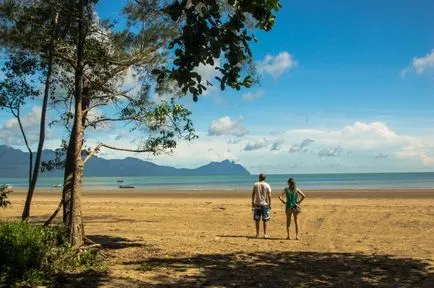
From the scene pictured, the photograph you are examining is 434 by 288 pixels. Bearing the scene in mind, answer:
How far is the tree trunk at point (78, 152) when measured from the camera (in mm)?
10125

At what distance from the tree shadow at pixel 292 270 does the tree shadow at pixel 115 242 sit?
1995 mm

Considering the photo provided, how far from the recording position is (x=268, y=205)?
1390 centimetres

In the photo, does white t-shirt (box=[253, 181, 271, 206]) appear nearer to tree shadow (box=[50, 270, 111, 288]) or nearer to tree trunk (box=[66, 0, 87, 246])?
tree trunk (box=[66, 0, 87, 246])

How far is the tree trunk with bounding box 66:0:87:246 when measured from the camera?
10125mm

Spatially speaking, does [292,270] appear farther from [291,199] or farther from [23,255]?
[23,255]

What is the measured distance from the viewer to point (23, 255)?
736 centimetres

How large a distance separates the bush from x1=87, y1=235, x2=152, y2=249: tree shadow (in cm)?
351

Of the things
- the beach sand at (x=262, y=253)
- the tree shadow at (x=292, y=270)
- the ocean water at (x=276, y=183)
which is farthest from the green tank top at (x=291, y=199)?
the ocean water at (x=276, y=183)

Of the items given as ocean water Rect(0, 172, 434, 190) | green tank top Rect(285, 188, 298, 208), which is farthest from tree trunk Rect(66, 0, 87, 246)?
ocean water Rect(0, 172, 434, 190)

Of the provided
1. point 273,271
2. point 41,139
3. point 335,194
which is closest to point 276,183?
point 335,194

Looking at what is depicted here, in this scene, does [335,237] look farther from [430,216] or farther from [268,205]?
[430,216]

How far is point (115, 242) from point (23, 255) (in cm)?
539

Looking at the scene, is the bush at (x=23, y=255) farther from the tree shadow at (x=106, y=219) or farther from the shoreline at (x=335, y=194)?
the shoreline at (x=335, y=194)

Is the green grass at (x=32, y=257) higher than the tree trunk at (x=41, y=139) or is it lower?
lower
